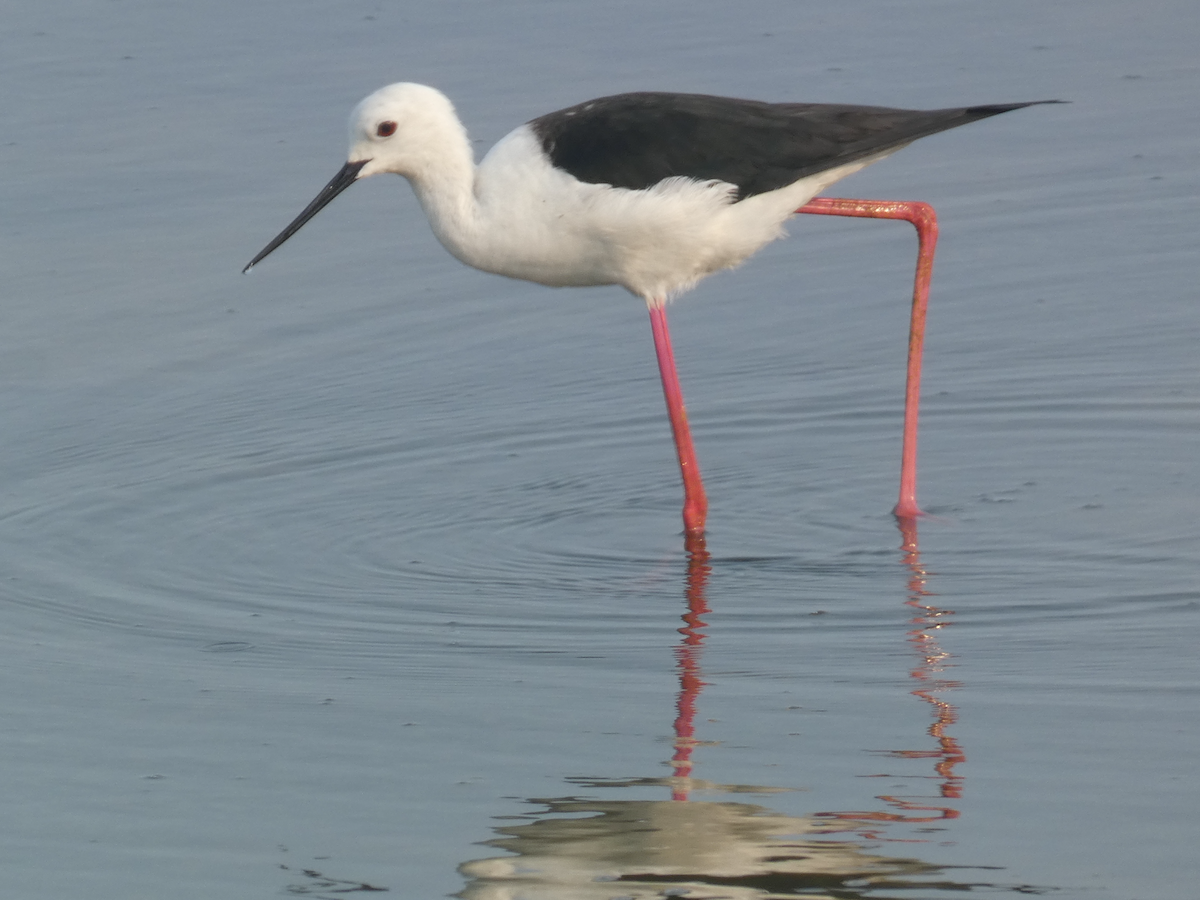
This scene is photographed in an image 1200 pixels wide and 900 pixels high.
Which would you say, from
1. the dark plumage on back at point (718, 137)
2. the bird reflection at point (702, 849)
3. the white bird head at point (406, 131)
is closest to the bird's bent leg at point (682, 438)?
the dark plumage on back at point (718, 137)

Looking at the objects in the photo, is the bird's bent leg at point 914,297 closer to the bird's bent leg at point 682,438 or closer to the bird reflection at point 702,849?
the bird's bent leg at point 682,438

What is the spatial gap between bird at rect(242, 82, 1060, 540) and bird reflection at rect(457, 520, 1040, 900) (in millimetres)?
2071

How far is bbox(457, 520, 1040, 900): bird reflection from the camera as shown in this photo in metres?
4.07

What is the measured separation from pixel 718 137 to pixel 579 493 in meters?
1.19

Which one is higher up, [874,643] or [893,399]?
[893,399]

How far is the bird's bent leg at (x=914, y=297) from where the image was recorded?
6594 millimetres

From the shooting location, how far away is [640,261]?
261 inches

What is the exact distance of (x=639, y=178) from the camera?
6.43 metres

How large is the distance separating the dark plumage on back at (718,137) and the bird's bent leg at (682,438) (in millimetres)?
539

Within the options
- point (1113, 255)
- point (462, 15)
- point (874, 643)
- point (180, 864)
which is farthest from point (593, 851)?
point (462, 15)

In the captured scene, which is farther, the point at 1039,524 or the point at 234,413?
the point at 234,413

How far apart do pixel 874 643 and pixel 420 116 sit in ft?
7.70

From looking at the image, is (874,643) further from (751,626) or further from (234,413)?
(234,413)

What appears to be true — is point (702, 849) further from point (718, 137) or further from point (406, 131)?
point (406, 131)
